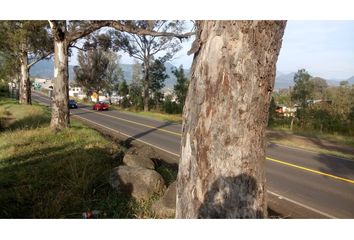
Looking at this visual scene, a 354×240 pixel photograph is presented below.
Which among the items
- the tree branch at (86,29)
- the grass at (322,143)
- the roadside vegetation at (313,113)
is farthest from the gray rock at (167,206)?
the roadside vegetation at (313,113)

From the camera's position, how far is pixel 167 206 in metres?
6.47

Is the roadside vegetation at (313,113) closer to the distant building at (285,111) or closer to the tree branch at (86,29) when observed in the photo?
the distant building at (285,111)

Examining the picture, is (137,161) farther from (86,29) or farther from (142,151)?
(86,29)

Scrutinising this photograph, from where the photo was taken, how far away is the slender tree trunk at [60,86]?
15.1m

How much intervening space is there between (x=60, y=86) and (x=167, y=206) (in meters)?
10.6

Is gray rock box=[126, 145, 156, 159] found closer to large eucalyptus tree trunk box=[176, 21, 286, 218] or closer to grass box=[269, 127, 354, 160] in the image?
large eucalyptus tree trunk box=[176, 21, 286, 218]

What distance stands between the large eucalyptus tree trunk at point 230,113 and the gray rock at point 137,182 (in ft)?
16.2

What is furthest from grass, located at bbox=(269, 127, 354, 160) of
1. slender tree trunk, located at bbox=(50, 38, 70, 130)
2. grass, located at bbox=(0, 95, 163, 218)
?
slender tree trunk, located at bbox=(50, 38, 70, 130)

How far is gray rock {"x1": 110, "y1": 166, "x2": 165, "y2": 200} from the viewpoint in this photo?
7.64m

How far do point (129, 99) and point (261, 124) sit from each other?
4649 cm

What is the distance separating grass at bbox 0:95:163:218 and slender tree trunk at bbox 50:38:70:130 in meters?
3.30

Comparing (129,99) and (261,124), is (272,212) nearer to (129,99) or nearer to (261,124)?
(261,124)

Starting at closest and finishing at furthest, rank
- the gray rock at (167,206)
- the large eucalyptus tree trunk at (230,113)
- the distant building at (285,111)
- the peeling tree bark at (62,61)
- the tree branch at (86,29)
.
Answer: the large eucalyptus tree trunk at (230,113) < the gray rock at (167,206) < the peeling tree bark at (62,61) < the tree branch at (86,29) < the distant building at (285,111)

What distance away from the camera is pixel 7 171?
860 cm
